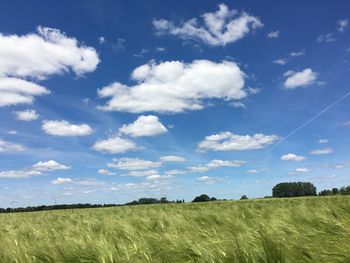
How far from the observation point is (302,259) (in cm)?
429

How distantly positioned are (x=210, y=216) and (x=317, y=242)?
12.2ft

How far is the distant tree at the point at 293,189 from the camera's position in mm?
135750

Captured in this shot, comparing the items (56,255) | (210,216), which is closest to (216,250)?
(56,255)

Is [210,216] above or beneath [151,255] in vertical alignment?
above

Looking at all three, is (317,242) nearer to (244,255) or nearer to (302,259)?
(302,259)

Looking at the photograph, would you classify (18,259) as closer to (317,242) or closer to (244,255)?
(244,255)

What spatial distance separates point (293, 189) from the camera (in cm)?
13725

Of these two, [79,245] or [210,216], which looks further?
[210,216]

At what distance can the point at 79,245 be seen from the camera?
Answer: 550 cm

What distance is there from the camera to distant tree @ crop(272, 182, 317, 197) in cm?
13575

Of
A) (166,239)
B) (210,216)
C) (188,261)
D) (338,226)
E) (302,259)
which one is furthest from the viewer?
(210,216)

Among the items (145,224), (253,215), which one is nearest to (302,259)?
(253,215)

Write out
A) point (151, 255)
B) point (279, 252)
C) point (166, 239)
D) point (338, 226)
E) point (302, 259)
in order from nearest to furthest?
point (279, 252) → point (302, 259) → point (151, 255) → point (166, 239) → point (338, 226)

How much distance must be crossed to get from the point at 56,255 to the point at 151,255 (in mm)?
1469
